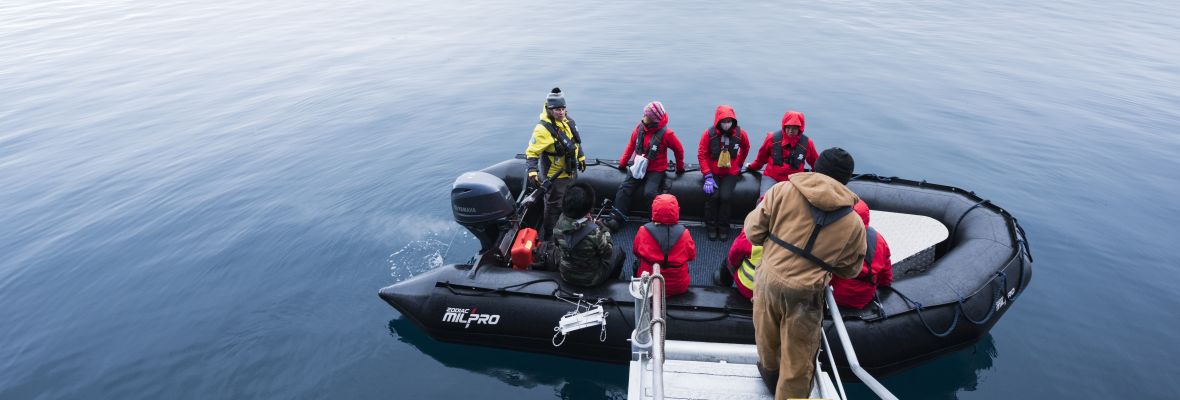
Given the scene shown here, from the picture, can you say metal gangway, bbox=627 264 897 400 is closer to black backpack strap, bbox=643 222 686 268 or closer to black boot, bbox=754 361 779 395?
black boot, bbox=754 361 779 395

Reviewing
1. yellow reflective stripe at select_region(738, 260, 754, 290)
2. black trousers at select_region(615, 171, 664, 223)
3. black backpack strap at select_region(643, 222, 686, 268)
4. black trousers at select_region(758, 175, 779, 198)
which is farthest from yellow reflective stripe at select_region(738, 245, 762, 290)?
black trousers at select_region(615, 171, 664, 223)

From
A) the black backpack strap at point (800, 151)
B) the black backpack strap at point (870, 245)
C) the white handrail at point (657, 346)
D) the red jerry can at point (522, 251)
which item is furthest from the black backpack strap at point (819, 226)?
the black backpack strap at point (800, 151)

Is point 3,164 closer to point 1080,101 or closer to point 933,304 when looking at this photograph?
point 933,304

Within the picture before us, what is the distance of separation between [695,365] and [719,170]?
3.41m

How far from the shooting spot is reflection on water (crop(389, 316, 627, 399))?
17.2 feet

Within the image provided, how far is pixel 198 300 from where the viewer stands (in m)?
6.85

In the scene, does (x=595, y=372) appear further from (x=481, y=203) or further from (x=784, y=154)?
(x=784, y=154)

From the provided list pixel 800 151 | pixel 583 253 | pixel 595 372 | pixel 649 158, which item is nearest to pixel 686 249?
pixel 583 253

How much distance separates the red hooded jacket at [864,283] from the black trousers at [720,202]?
204cm

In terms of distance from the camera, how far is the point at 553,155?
622cm

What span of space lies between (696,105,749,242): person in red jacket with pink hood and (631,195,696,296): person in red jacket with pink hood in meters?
1.93

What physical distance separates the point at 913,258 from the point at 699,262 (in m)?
2.16

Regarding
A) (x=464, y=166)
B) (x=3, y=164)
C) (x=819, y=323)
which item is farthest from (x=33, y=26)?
(x=819, y=323)

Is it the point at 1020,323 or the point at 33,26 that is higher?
the point at 33,26
